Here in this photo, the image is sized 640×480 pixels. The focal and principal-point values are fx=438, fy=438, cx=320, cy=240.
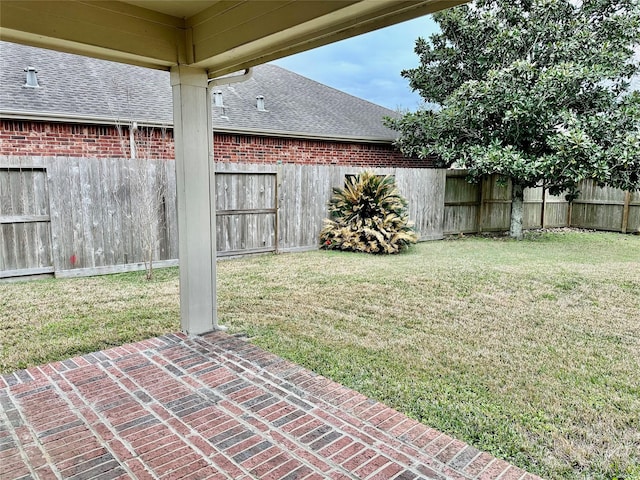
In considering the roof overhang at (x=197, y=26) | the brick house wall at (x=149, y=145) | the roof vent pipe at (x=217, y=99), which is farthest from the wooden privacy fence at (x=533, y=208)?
the roof overhang at (x=197, y=26)

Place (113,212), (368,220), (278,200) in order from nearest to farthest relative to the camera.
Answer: (113,212)
(278,200)
(368,220)

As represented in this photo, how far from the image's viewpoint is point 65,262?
613 centimetres

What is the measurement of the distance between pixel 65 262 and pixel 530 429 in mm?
6043

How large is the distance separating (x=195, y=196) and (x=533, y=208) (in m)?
11.4

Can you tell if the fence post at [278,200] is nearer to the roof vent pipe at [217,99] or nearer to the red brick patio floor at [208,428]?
the roof vent pipe at [217,99]

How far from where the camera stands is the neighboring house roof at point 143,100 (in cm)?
740

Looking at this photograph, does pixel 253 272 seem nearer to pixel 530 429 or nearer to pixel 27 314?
pixel 27 314

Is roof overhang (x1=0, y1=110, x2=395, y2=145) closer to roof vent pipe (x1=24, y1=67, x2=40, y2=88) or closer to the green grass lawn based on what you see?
roof vent pipe (x1=24, y1=67, x2=40, y2=88)

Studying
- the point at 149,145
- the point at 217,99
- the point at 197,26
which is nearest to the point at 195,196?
the point at 197,26

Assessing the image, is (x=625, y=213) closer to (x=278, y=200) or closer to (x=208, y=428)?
(x=278, y=200)

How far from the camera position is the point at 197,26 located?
321cm

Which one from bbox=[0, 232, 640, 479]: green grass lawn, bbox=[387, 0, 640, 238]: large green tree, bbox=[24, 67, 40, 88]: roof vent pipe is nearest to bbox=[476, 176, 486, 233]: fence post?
bbox=[387, 0, 640, 238]: large green tree

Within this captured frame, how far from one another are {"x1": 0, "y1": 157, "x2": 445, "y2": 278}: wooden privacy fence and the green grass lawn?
1.37 ft

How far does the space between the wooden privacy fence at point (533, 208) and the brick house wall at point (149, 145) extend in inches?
102
